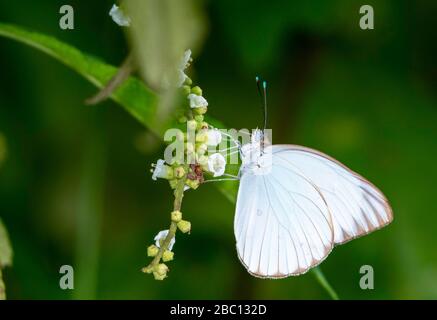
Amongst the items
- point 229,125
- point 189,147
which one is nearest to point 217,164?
point 189,147

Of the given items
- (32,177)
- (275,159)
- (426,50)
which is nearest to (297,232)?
(275,159)

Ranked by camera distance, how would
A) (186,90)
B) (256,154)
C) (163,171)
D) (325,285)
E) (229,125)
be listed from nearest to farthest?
1. (186,90)
2. (163,171)
3. (325,285)
4. (256,154)
5. (229,125)

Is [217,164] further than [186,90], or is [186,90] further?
[217,164]

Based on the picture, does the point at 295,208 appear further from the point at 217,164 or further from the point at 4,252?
the point at 4,252

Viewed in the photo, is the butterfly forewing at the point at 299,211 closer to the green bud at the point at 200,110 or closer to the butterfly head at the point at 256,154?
the butterfly head at the point at 256,154

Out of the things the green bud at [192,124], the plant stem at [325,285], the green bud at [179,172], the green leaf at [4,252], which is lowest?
the plant stem at [325,285]

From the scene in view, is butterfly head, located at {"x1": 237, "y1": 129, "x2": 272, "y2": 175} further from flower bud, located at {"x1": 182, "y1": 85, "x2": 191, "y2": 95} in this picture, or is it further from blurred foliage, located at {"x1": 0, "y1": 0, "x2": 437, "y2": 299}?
flower bud, located at {"x1": 182, "y1": 85, "x2": 191, "y2": 95}

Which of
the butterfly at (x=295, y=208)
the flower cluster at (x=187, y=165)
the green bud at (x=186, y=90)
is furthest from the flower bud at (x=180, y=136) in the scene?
the butterfly at (x=295, y=208)
